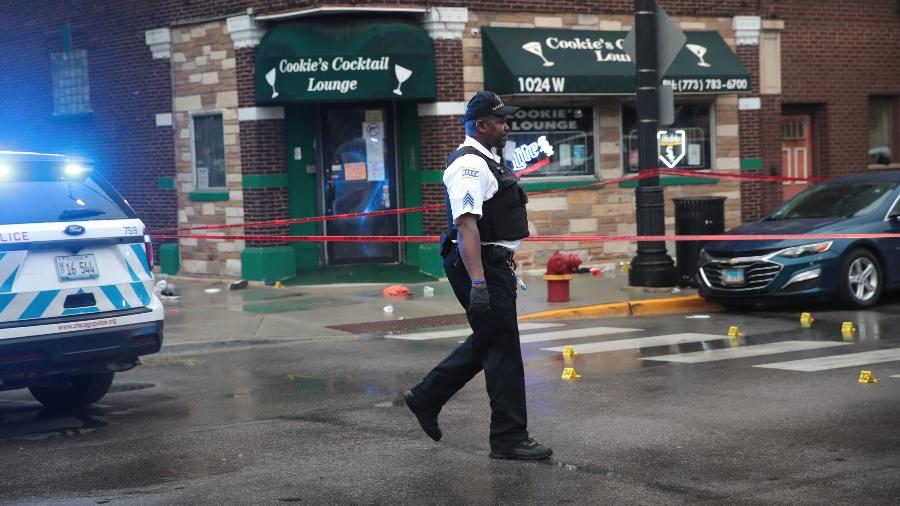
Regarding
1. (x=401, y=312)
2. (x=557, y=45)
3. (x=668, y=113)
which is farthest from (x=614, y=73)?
(x=401, y=312)

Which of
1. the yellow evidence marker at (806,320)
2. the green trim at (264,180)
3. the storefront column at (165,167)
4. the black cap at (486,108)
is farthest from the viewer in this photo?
the storefront column at (165,167)

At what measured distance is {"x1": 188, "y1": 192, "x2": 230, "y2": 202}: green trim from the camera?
18909mm

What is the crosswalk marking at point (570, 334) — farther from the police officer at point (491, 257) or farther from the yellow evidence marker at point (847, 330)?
the police officer at point (491, 257)

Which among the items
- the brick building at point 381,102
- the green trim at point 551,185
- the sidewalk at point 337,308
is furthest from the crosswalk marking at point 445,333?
the green trim at point 551,185

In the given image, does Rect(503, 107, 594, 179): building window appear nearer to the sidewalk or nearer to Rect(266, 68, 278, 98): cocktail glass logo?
the sidewalk

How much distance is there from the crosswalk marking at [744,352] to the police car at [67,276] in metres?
4.28

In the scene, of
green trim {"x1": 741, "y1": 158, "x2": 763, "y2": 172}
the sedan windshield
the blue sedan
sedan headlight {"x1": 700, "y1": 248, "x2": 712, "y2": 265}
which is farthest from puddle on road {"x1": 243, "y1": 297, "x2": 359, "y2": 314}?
green trim {"x1": 741, "y1": 158, "x2": 763, "y2": 172}

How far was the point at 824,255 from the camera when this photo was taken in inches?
538

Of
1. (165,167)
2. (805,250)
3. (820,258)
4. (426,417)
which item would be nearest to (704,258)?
(805,250)

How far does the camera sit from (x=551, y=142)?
1956 cm

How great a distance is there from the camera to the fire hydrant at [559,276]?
15.1 m

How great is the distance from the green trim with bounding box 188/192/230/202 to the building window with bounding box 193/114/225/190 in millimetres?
177

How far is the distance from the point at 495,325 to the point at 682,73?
13506 mm

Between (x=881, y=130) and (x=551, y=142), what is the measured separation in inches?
290
